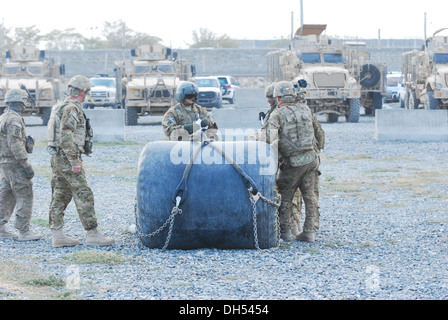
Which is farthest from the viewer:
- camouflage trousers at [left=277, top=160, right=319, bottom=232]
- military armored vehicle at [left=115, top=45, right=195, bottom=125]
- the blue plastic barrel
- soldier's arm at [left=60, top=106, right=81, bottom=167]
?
military armored vehicle at [left=115, top=45, right=195, bottom=125]

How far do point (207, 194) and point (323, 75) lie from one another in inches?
683

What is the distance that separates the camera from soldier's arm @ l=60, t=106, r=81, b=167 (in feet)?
24.5

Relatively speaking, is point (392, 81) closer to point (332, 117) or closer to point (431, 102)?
point (332, 117)

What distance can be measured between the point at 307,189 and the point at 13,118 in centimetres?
298

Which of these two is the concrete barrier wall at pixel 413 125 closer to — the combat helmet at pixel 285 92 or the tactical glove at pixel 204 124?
the combat helmet at pixel 285 92

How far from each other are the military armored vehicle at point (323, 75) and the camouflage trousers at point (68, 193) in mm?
16163

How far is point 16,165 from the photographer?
26.5ft

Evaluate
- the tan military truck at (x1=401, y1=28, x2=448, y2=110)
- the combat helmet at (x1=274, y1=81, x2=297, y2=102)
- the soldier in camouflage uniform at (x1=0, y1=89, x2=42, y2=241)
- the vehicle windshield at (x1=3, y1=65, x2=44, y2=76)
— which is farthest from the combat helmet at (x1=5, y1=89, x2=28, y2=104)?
the vehicle windshield at (x1=3, y1=65, x2=44, y2=76)

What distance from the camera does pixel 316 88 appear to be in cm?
2359

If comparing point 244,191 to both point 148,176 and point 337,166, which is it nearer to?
point 148,176

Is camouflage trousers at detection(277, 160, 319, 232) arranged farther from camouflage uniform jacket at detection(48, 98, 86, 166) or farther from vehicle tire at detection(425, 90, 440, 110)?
vehicle tire at detection(425, 90, 440, 110)

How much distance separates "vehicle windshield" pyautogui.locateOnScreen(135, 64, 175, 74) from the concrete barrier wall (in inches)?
308

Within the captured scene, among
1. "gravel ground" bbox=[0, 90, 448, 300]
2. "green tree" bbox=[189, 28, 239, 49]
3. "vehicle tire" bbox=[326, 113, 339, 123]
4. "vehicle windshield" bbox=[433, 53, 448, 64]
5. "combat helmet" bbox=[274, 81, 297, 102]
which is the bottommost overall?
"gravel ground" bbox=[0, 90, 448, 300]

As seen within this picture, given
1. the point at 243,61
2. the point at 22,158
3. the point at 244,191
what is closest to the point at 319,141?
the point at 244,191
